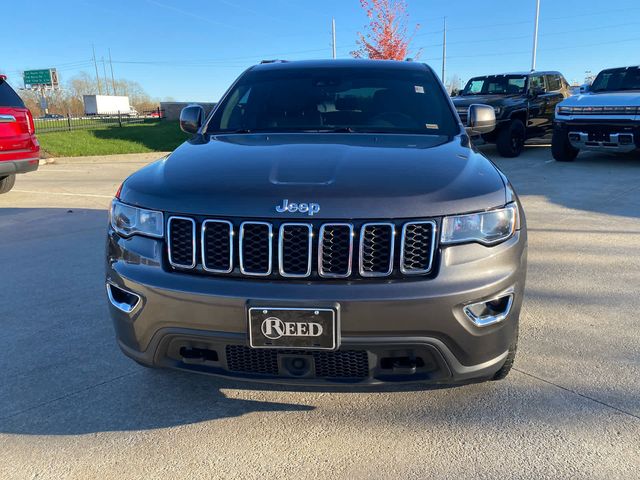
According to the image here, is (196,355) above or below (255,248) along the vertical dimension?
below

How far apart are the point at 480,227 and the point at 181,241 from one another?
1185mm

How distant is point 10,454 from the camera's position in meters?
2.23

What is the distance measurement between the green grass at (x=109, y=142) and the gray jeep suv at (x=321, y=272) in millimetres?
15387

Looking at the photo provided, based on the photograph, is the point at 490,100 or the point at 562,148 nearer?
the point at 562,148

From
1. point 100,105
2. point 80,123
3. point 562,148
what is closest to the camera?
point 562,148

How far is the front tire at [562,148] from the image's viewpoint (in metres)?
10.7

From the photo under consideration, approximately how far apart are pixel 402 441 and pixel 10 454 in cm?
164

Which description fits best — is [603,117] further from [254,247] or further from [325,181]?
[254,247]

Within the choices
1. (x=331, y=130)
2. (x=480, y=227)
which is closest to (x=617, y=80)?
(x=331, y=130)

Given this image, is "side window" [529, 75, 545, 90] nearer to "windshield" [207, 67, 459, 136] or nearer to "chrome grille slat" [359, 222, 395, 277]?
"windshield" [207, 67, 459, 136]

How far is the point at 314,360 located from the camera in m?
2.08

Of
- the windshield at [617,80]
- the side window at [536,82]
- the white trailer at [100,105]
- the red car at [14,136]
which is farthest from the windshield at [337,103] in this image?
the white trailer at [100,105]

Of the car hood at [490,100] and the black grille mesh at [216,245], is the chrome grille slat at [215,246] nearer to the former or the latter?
the black grille mesh at [216,245]

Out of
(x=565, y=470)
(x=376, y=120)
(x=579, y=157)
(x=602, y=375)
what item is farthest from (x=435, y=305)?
(x=579, y=157)
